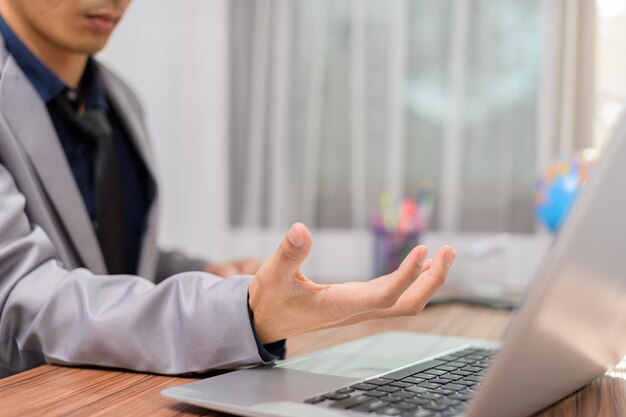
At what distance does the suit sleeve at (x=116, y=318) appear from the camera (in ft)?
1.97

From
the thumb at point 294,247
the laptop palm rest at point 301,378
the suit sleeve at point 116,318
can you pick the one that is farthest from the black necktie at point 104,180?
the thumb at point 294,247

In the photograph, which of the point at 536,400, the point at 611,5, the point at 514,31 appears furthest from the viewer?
the point at 514,31

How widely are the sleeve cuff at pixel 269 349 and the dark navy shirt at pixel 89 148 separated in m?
0.58

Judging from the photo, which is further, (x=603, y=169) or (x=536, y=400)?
(x=536, y=400)

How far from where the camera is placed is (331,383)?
54 cm

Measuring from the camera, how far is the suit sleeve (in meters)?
0.60

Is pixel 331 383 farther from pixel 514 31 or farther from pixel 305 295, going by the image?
pixel 514 31

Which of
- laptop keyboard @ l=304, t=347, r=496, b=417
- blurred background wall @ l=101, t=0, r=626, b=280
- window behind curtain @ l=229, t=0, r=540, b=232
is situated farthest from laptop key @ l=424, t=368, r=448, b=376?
window behind curtain @ l=229, t=0, r=540, b=232

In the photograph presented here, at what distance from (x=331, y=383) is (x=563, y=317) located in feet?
0.67

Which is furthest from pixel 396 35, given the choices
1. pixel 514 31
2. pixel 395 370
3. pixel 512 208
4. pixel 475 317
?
pixel 395 370

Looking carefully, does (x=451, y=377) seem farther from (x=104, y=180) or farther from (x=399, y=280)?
(x=104, y=180)

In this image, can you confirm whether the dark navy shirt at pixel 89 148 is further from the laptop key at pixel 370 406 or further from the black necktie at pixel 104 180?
the laptop key at pixel 370 406

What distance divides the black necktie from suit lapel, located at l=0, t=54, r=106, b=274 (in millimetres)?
158

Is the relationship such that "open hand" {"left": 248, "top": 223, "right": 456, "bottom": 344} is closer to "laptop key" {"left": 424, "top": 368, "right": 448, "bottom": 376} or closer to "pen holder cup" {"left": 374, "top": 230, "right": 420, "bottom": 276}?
"laptop key" {"left": 424, "top": 368, "right": 448, "bottom": 376}
